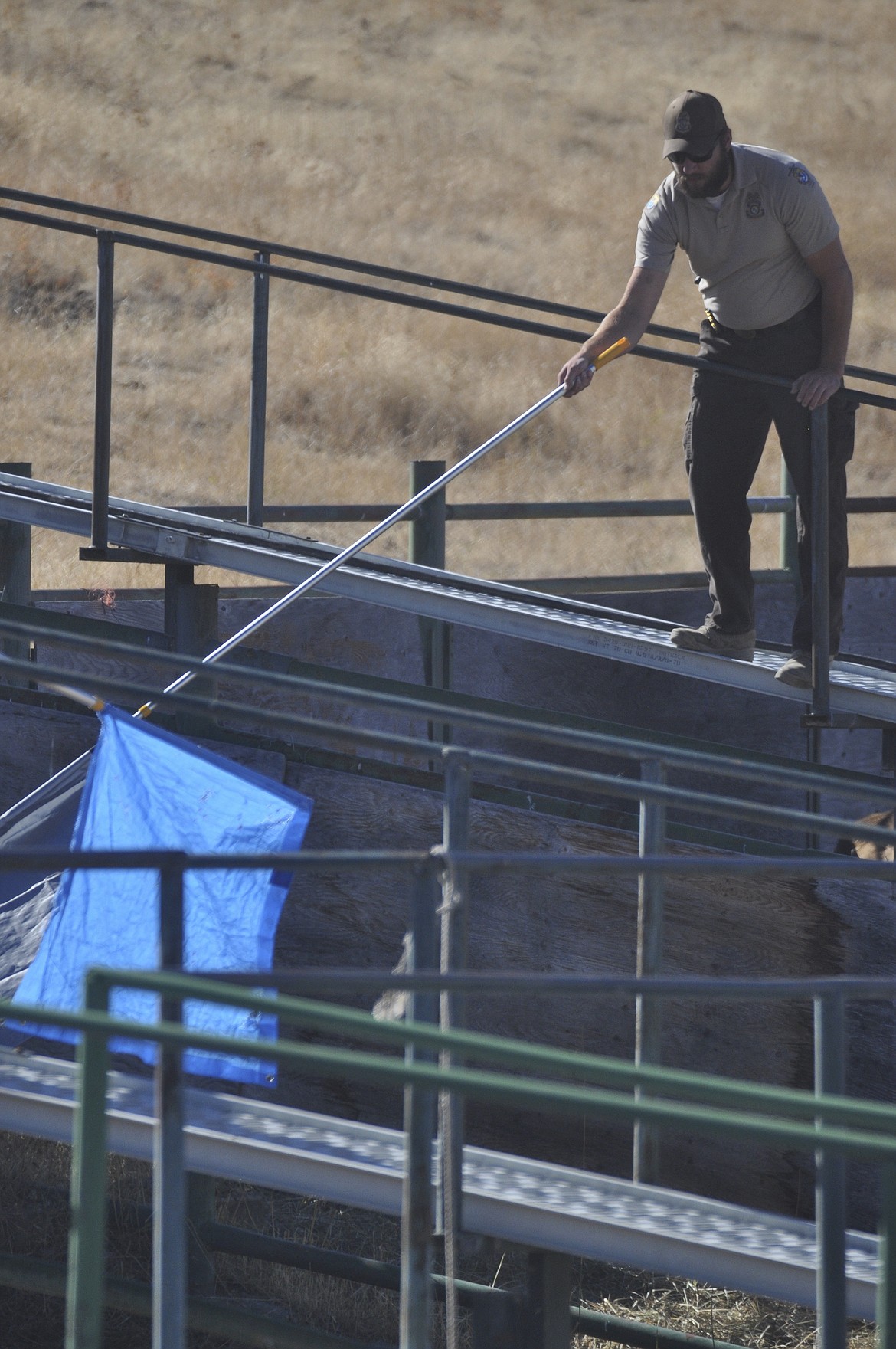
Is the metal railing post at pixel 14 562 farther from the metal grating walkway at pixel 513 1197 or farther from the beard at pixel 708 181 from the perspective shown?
the metal grating walkway at pixel 513 1197

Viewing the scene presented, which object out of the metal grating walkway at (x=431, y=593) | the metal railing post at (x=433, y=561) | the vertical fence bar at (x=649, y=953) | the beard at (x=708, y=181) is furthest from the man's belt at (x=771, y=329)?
Answer: the metal railing post at (x=433, y=561)

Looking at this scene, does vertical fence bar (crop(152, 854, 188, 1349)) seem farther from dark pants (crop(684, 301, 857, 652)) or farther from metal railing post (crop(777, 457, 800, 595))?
metal railing post (crop(777, 457, 800, 595))

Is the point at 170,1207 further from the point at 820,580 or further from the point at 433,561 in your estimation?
the point at 433,561

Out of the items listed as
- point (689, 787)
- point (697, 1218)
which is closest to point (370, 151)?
point (689, 787)

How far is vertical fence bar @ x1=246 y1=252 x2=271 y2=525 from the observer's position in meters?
7.07

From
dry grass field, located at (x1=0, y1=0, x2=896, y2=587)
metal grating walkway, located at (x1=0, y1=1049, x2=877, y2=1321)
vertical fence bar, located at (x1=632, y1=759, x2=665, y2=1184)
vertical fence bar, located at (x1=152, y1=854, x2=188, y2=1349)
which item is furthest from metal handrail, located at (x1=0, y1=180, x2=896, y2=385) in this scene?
dry grass field, located at (x1=0, y1=0, x2=896, y2=587)

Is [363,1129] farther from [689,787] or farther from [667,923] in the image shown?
[689,787]

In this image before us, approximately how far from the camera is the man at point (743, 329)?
5578mm

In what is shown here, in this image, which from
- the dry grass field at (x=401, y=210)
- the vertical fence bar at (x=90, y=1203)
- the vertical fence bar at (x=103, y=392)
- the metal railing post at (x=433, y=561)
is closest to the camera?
the vertical fence bar at (x=90, y=1203)

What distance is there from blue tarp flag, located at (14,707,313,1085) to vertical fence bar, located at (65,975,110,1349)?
138 centimetres

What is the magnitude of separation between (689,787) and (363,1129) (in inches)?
191

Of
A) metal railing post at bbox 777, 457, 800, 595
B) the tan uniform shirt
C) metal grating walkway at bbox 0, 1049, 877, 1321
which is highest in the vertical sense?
the tan uniform shirt

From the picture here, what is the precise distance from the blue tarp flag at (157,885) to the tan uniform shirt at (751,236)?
7.53ft

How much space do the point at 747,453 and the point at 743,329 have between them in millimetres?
418
